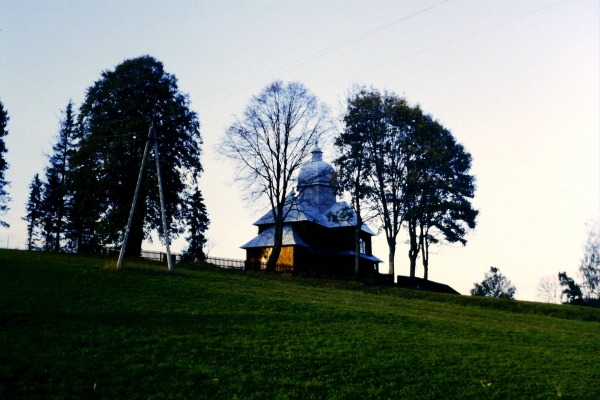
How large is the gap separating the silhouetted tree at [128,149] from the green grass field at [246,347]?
1497cm

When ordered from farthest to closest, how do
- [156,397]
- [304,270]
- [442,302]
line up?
[304,270]
[442,302]
[156,397]

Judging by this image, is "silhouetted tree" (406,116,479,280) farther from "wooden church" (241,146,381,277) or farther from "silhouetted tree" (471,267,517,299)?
"silhouetted tree" (471,267,517,299)

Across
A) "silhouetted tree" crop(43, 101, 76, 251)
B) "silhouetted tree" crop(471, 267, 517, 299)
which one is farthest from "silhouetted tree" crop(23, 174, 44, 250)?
"silhouetted tree" crop(471, 267, 517, 299)

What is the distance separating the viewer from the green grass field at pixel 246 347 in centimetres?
1095

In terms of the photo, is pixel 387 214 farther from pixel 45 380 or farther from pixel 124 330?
pixel 45 380

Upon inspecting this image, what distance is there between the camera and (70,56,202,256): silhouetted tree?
4009 centimetres

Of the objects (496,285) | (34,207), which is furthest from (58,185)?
(496,285)

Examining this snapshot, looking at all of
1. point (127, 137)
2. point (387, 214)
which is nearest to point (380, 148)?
point (387, 214)

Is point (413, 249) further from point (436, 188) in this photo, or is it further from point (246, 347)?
point (246, 347)

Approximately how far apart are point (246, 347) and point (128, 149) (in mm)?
30481

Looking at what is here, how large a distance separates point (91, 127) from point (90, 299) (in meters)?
26.0

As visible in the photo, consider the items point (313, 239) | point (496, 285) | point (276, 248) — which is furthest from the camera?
point (496, 285)

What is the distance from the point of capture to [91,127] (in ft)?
136

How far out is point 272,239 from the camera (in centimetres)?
5088
